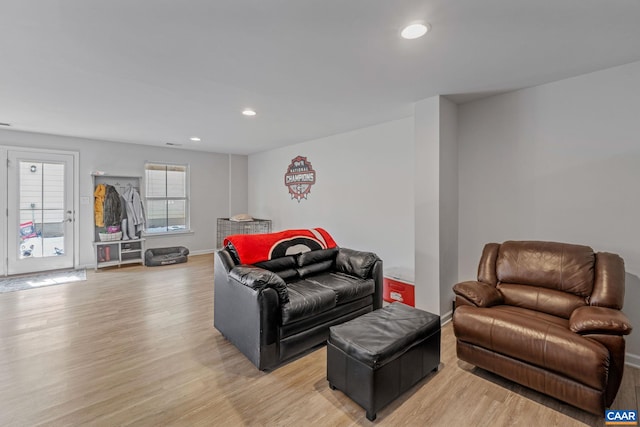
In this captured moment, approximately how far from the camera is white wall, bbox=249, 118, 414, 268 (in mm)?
4062

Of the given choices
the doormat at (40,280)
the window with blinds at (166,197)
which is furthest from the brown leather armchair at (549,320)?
the window with blinds at (166,197)

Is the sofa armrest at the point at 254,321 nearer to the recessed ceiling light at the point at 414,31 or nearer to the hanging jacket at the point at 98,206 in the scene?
the recessed ceiling light at the point at 414,31

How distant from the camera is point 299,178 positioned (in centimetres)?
586

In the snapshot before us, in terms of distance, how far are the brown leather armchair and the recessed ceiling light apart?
195 centimetres

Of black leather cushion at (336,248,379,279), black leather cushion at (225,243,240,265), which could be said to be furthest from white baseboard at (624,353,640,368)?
black leather cushion at (225,243,240,265)

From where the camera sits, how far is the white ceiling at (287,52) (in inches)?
66.9

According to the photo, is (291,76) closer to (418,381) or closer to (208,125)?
(208,125)

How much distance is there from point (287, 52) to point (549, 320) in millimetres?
2792

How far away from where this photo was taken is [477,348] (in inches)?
87.4

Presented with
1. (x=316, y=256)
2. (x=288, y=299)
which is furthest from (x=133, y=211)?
(x=288, y=299)

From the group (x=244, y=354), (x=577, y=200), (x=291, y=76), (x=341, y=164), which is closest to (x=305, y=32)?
(x=291, y=76)

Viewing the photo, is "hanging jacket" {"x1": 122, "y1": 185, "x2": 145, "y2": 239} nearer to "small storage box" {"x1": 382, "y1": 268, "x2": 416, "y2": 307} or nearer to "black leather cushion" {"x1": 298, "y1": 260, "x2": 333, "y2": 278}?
"black leather cushion" {"x1": 298, "y1": 260, "x2": 333, "y2": 278}

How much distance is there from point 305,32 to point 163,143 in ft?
16.3

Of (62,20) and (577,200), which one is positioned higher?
(62,20)
